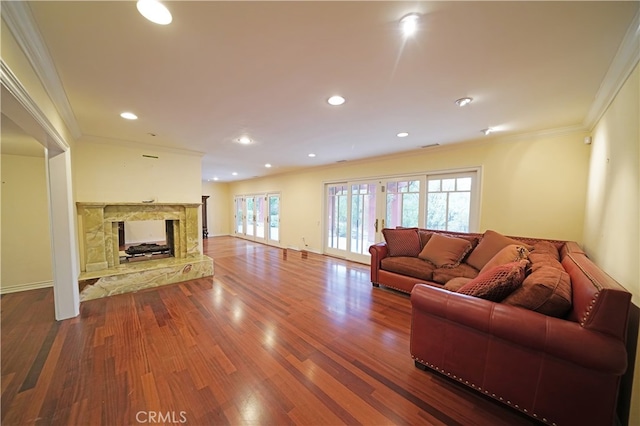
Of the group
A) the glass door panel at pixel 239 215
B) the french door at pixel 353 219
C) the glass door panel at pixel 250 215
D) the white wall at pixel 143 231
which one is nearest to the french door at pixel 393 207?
the french door at pixel 353 219

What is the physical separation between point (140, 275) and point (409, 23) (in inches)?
185

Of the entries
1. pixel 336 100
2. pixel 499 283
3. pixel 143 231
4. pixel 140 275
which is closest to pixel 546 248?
pixel 499 283

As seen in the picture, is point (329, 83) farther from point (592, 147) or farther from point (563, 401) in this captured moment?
point (592, 147)

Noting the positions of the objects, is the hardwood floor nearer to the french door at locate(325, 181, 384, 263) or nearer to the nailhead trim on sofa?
the nailhead trim on sofa

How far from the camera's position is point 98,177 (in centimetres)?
380

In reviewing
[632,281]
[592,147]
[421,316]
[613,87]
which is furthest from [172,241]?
→ [592,147]

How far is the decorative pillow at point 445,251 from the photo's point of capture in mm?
3363

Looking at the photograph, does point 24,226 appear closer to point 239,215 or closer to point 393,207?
point 239,215

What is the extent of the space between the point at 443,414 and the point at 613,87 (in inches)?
117

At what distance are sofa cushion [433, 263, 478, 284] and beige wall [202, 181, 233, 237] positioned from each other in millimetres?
8982

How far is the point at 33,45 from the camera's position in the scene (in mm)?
1502

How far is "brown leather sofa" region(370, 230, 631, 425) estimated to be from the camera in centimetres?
124

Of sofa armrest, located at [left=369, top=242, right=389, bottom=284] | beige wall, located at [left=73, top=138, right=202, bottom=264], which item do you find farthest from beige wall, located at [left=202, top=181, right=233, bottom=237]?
sofa armrest, located at [left=369, top=242, right=389, bottom=284]

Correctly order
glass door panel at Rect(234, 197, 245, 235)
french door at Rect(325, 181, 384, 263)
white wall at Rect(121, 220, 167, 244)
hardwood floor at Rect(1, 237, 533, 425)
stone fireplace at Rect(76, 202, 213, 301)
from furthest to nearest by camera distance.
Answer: glass door panel at Rect(234, 197, 245, 235), white wall at Rect(121, 220, 167, 244), french door at Rect(325, 181, 384, 263), stone fireplace at Rect(76, 202, 213, 301), hardwood floor at Rect(1, 237, 533, 425)
